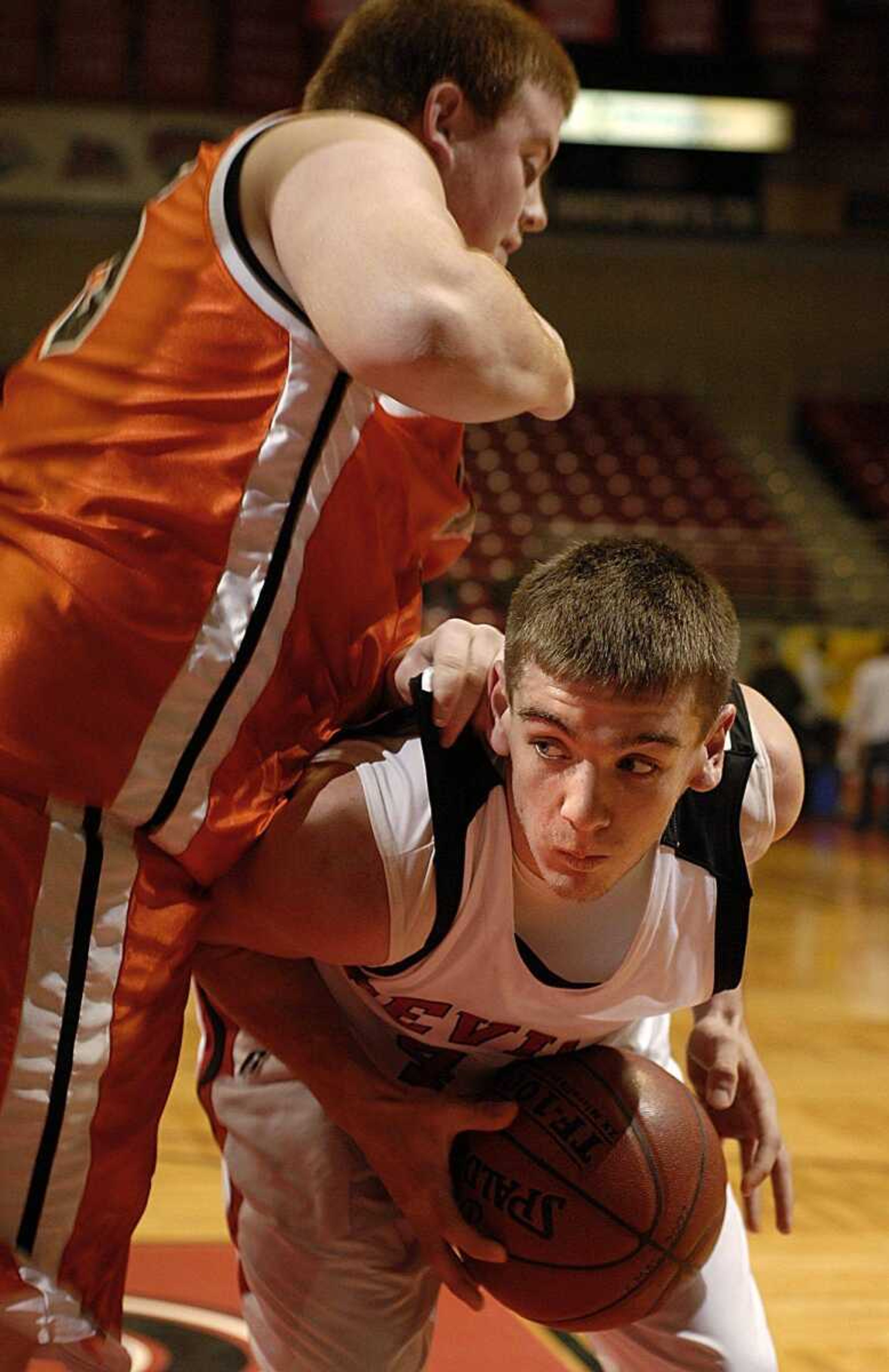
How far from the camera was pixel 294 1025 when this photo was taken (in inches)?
91.2

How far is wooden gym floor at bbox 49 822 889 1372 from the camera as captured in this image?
3.27m

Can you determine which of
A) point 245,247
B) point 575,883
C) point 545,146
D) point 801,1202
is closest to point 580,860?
point 575,883

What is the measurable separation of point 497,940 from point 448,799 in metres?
0.21

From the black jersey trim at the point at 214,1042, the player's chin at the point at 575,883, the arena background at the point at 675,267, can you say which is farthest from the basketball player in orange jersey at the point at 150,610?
the arena background at the point at 675,267

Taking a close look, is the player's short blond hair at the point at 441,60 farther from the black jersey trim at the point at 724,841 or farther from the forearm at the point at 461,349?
the black jersey trim at the point at 724,841

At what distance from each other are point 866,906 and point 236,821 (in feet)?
25.0

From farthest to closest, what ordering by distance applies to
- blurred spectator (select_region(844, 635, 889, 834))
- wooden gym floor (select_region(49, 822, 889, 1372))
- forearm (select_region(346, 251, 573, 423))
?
1. blurred spectator (select_region(844, 635, 889, 834))
2. wooden gym floor (select_region(49, 822, 889, 1372))
3. forearm (select_region(346, 251, 573, 423))

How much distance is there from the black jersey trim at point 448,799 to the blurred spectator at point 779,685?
10541 mm

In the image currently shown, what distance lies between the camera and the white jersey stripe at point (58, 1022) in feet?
6.40

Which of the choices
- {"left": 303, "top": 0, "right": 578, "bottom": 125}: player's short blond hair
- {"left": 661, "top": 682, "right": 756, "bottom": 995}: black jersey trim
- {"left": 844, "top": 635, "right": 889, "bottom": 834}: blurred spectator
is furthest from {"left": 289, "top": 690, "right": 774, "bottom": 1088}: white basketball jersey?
{"left": 844, "top": 635, "right": 889, "bottom": 834}: blurred spectator

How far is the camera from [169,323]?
1955 millimetres

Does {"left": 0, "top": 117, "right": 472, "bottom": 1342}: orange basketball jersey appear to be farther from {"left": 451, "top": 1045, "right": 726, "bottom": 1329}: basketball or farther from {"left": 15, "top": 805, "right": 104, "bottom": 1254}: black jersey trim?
{"left": 451, "top": 1045, "right": 726, "bottom": 1329}: basketball

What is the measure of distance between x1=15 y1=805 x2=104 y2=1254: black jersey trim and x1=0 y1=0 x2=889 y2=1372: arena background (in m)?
9.74

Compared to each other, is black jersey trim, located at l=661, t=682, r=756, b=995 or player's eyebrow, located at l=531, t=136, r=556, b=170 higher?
player's eyebrow, located at l=531, t=136, r=556, b=170
